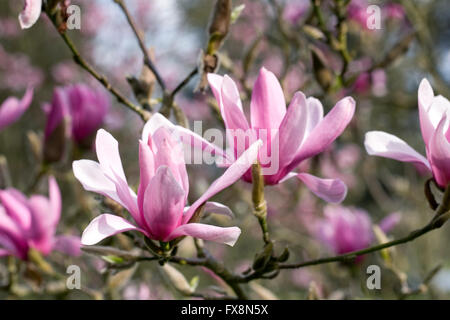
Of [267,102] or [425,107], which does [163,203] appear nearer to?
[267,102]

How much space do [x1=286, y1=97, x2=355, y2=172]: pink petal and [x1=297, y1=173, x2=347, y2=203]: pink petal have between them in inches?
1.5

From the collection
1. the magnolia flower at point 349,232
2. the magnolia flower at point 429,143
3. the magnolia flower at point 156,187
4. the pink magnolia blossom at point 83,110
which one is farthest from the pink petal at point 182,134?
the magnolia flower at point 349,232

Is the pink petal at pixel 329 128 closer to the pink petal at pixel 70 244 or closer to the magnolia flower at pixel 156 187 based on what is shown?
the magnolia flower at pixel 156 187

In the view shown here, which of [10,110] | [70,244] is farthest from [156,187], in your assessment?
[10,110]

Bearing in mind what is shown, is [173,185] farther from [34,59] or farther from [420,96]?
[34,59]

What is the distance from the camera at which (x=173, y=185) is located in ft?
1.86

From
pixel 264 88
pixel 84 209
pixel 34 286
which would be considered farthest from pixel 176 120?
pixel 84 209

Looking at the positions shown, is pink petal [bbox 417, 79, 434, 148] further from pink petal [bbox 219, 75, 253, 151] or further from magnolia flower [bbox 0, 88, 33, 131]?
magnolia flower [bbox 0, 88, 33, 131]

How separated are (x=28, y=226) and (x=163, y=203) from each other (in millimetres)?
541

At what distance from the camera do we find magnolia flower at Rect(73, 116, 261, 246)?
0.57 m

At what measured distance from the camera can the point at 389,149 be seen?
659 mm

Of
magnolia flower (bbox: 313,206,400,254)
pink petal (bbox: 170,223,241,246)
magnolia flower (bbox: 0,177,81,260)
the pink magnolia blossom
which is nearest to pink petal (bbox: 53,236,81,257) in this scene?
magnolia flower (bbox: 0,177,81,260)

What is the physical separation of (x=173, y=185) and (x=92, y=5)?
17.1ft
